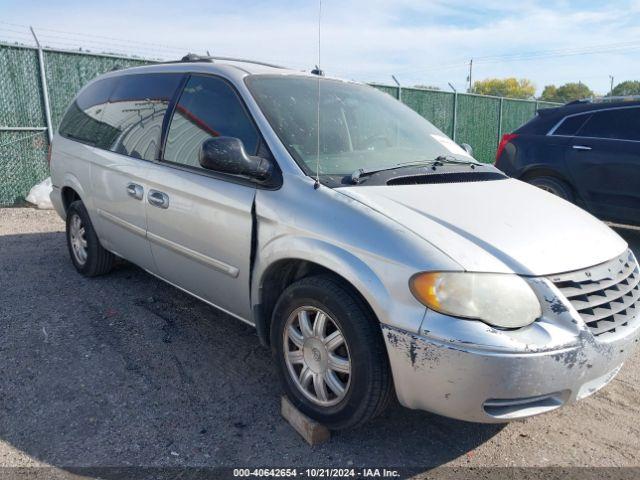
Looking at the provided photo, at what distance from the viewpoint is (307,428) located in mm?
2703

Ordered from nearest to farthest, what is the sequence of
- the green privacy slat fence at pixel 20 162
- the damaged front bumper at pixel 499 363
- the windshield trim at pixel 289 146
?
the damaged front bumper at pixel 499 363
the windshield trim at pixel 289 146
the green privacy slat fence at pixel 20 162

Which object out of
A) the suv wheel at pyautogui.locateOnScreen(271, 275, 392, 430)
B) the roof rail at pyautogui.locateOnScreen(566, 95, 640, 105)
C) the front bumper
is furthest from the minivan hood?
the roof rail at pyautogui.locateOnScreen(566, 95, 640, 105)

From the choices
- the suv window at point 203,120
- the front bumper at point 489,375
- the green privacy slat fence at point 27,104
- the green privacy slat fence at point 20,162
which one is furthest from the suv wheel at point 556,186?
the green privacy slat fence at point 20,162

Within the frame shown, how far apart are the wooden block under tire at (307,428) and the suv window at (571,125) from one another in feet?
18.7

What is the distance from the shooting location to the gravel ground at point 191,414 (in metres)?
2.63

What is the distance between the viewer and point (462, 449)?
8.89 ft

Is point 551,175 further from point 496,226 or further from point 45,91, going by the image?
point 45,91

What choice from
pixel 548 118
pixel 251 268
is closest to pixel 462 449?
pixel 251 268

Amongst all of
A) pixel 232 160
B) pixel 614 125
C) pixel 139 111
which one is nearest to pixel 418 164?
pixel 232 160

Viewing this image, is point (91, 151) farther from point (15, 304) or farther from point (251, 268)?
point (251, 268)

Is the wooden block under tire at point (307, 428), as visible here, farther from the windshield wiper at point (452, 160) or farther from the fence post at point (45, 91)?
the fence post at point (45, 91)

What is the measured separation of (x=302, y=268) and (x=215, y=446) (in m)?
0.99

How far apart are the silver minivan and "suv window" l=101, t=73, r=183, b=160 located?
0.02 meters

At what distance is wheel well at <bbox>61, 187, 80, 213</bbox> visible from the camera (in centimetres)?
509
